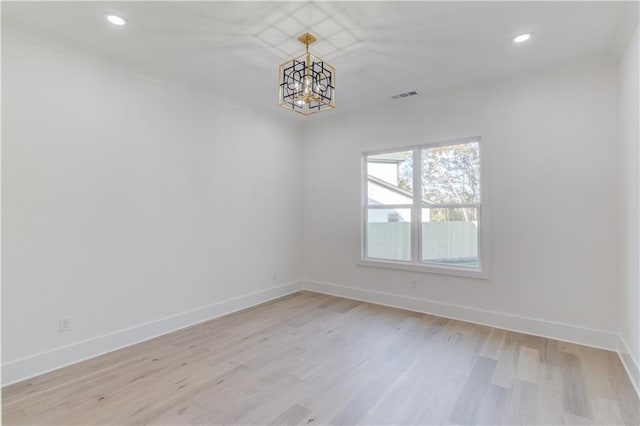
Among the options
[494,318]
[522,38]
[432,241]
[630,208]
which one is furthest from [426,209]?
[522,38]

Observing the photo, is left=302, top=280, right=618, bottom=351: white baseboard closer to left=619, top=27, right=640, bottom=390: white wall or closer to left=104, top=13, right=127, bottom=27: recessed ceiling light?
left=619, top=27, right=640, bottom=390: white wall

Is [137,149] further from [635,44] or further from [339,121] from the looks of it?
[635,44]

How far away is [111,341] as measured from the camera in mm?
2986

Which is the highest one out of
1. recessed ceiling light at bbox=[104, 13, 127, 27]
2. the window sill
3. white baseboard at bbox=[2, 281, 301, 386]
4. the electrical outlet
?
recessed ceiling light at bbox=[104, 13, 127, 27]

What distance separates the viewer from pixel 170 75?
3346 mm

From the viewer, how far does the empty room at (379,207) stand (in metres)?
2.29

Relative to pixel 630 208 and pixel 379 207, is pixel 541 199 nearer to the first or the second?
pixel 630 208

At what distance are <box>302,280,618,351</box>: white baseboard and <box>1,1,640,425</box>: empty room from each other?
0.02 m

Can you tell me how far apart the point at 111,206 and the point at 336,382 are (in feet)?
8.88

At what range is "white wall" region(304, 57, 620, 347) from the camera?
9.87ft

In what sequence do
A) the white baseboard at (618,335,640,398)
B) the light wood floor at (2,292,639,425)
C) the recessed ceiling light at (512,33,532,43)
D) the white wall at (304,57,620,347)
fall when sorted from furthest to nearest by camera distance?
the white wall at (304,57,620,347) → the recessed ceiling light at (512,33,532,43) → the white baseboard at (618,335,640,398) → the light wood floor at (2,292,639,425)

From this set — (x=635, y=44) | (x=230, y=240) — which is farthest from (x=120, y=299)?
(x=635, y=44)

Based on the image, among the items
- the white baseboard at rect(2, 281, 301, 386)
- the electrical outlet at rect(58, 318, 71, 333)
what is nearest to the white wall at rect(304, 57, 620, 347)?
the white baseboard at rect(2, 281, 301, 386)

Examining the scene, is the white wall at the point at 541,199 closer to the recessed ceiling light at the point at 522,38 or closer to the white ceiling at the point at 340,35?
the white ceiling at the point at 340,35
